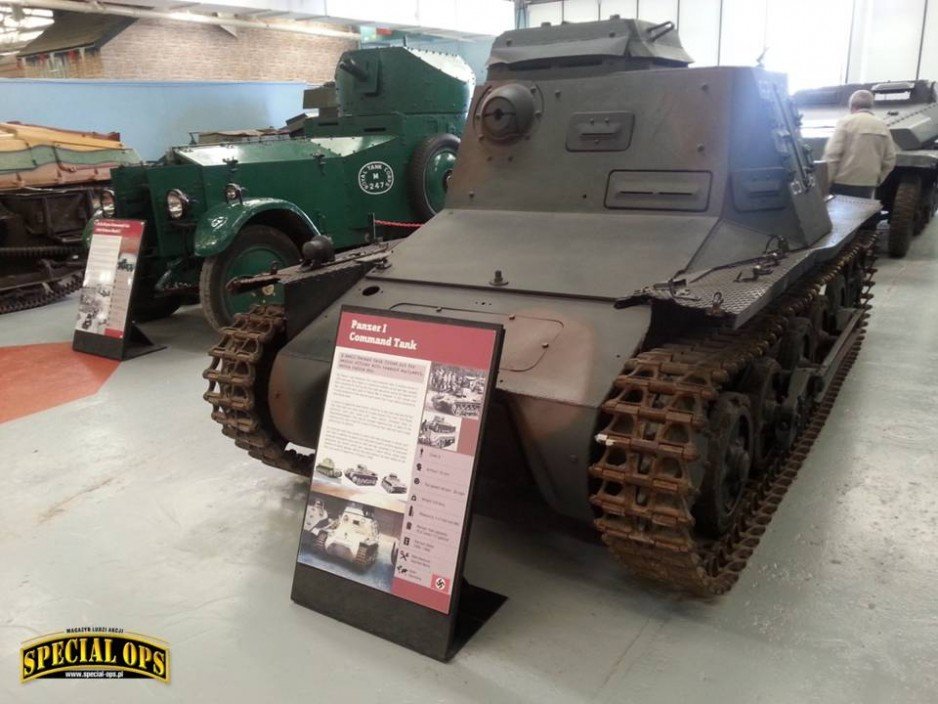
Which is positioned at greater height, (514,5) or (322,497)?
(514,5)

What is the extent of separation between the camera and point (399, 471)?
2.61 metres

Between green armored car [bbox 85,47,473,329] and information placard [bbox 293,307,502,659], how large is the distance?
284cm

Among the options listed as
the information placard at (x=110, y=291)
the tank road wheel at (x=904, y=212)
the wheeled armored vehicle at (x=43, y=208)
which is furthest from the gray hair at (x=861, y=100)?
the wheeled armored vehicle at (x=43, y=208)

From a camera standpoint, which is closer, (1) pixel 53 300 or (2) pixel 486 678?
(2) pixel 486 678

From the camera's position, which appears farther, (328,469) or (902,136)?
(902,136)

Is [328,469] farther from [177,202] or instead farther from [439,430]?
[177,202]

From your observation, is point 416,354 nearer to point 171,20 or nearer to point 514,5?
point 171,20

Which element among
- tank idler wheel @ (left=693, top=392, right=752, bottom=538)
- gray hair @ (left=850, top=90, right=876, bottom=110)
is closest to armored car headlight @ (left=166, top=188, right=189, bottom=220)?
tank idler wheel @ (left=693, top=392, right=752, bottom=538)

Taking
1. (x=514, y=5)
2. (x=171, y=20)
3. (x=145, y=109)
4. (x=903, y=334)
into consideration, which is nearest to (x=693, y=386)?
(x=903, y=334)

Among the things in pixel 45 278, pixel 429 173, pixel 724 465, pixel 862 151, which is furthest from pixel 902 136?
pixel 45 278

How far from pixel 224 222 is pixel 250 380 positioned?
2961mm

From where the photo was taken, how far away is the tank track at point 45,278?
8.16 meters

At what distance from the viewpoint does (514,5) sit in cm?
1697

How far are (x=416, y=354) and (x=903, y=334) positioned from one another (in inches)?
197
